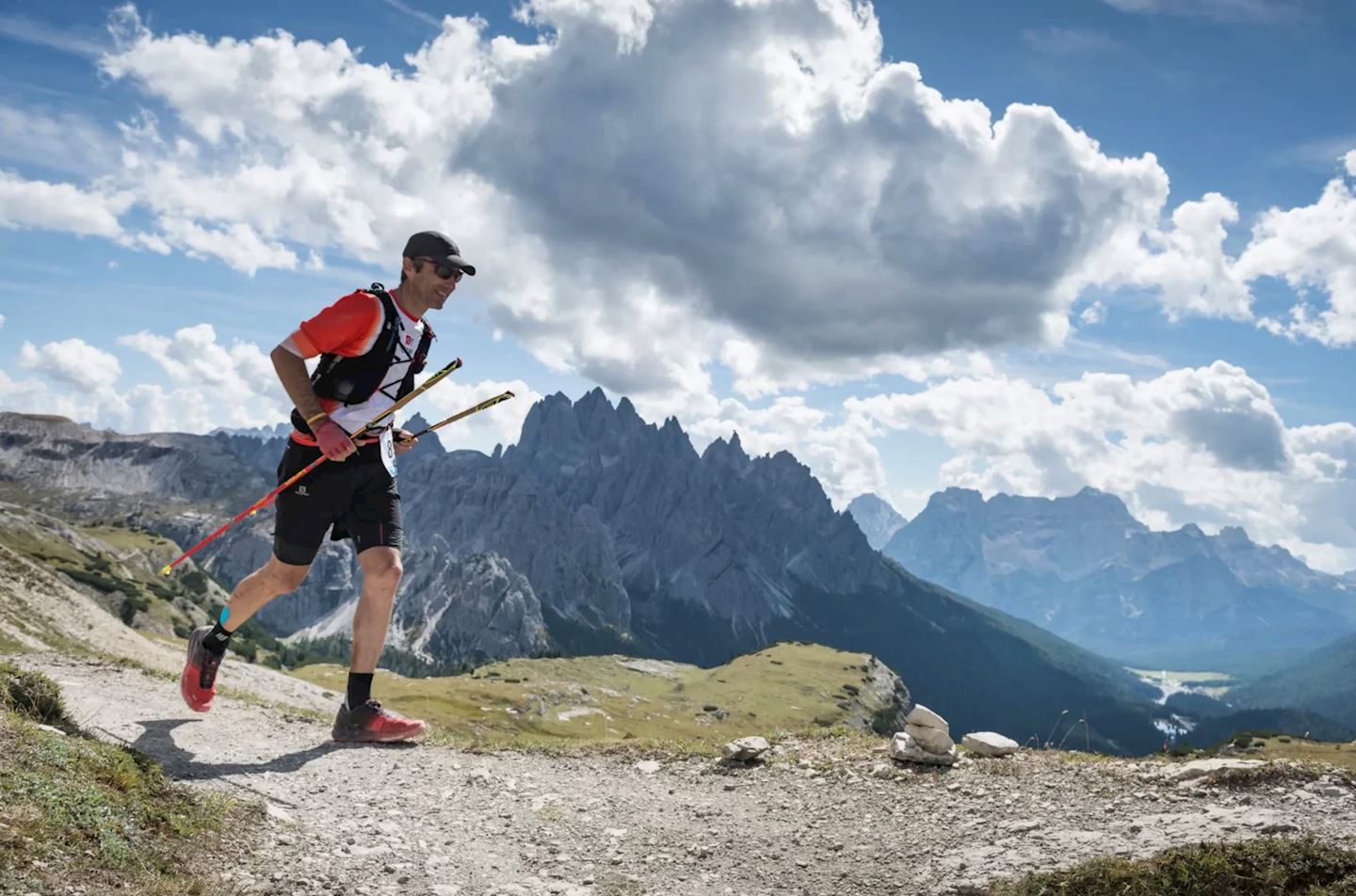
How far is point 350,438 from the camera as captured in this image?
423 inches

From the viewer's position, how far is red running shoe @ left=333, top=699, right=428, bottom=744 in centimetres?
1236

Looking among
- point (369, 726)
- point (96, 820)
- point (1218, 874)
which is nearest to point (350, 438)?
point (369, 726)

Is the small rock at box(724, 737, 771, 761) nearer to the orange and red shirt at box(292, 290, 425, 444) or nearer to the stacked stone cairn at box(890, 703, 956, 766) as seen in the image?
the stacked stone cairn at box(890, 703, 956, 766)

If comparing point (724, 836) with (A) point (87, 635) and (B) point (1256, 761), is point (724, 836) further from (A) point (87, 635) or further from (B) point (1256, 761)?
(A) point (87, 635)

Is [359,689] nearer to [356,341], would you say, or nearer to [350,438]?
[350,438]

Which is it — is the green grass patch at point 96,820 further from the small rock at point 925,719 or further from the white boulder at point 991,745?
the white boulder at point 991,745

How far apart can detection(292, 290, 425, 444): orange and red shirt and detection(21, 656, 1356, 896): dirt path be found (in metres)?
4.51

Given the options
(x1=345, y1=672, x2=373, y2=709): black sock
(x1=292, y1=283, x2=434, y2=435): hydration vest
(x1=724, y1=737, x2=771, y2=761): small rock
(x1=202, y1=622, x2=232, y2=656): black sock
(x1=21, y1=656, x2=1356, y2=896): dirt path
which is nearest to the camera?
(x1=21, y1=656, x2=1356, y2=896): dirt path

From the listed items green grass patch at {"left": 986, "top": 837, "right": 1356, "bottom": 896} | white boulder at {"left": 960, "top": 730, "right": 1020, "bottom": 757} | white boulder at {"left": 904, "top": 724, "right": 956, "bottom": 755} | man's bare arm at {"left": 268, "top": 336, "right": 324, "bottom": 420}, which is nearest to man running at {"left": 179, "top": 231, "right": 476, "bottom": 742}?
man's bare arm at {"left": 268, "top": 336, "right": 324, "bottom": 420}

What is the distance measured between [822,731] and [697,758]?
3094mm

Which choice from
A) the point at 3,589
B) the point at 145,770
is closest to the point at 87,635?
the point at 3,589

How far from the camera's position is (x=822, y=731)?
50.6 ft

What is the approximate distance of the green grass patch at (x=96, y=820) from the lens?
574 cm

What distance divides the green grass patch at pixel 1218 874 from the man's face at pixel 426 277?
962 centimetres
